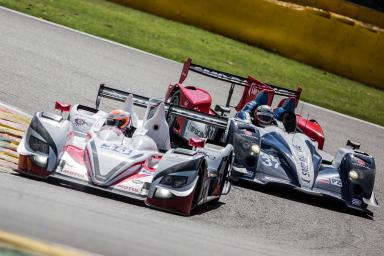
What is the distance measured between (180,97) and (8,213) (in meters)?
Result: 6.48

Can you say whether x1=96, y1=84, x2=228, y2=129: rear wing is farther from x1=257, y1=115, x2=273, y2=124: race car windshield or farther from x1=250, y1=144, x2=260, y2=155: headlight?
x1=257, y1=115, x2=273, y2=124: race car windshield

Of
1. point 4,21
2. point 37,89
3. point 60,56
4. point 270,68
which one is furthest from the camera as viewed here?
point 270,68

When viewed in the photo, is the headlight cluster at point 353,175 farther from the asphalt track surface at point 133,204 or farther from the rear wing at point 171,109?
the rear wing at point 171,109

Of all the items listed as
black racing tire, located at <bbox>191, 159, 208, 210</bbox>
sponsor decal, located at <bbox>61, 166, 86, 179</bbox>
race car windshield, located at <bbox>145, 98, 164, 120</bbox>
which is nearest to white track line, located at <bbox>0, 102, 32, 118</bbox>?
race car windshield, located at <bbox>145, 98, 164, 120</bbox>

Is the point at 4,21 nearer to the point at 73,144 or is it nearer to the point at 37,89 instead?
the point at 37,89

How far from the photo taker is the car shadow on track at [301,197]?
11.2m

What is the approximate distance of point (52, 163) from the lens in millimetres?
8828

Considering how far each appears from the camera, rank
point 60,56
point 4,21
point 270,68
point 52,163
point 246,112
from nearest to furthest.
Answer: point 52,163 < point 246,112 < point 60,56 < point 4,21 < point 270,68

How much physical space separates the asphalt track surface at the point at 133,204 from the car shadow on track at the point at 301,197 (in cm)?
3

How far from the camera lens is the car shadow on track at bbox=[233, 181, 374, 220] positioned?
1120 cm

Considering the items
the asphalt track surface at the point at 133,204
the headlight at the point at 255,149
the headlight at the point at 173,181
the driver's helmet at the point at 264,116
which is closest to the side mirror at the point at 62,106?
the asphalt track surface at the point at 133,204

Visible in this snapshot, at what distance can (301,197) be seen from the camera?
11.6 meters

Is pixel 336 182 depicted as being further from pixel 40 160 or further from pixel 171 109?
pixel 40 160

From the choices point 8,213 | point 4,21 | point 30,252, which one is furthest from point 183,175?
point 4,21
